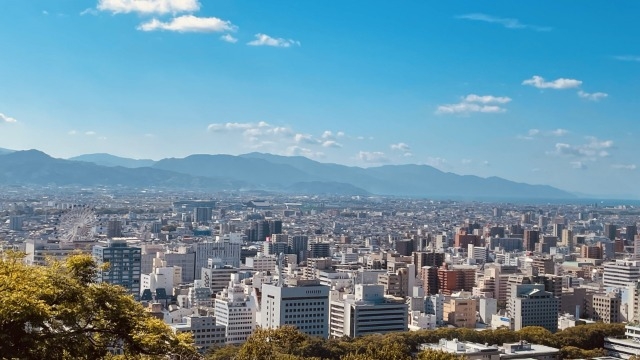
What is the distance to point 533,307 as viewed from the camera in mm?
34312

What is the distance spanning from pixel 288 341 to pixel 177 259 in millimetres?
34136

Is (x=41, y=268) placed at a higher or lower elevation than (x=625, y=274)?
higher

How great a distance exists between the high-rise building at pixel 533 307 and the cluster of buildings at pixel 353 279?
5cm

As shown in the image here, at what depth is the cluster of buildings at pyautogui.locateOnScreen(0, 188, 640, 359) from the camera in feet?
96.6

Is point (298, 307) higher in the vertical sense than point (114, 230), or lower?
lower

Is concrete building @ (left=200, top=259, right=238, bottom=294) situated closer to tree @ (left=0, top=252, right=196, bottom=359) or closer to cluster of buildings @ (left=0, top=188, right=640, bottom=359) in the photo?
cluster of buildings @ (left=0, top=188, right=640, bottom=359)

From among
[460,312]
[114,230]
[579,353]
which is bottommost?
[460,312]

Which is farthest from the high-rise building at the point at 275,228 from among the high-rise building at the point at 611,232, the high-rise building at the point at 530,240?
the high-rise building at the point at 611,232

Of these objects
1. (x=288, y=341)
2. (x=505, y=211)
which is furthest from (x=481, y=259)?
(x=505, y=211)

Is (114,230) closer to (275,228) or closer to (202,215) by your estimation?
(275,228)

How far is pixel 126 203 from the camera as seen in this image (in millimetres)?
122312

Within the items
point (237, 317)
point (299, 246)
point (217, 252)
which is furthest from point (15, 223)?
point (237, 317)

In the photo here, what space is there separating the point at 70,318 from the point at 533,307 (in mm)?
30988

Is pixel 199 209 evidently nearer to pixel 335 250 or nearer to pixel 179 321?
pixel 335 250
